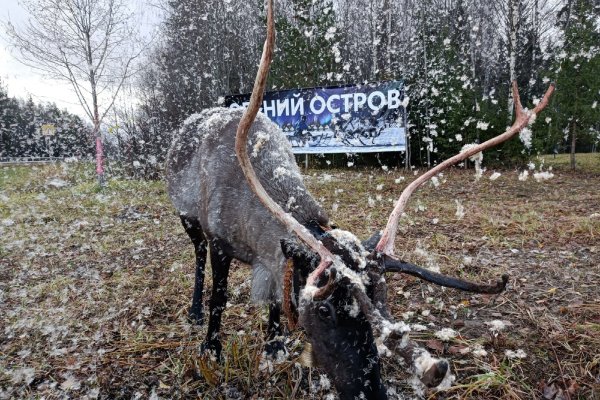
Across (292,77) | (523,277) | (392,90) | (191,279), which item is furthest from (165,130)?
(523,277)

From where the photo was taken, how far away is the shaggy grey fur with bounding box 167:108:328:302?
7.98 feet

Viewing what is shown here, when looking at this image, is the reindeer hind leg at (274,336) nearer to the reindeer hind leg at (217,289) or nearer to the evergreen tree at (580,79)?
the reindeer hind leg at (217,289)

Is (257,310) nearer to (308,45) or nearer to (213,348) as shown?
(213,348)

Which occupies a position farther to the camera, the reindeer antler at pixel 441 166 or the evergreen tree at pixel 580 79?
the evergreen tree at pixel 580 79

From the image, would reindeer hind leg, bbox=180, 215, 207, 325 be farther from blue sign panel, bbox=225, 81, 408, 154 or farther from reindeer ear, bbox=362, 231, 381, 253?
blue sign panel, bbox=225, 81, 408, 154

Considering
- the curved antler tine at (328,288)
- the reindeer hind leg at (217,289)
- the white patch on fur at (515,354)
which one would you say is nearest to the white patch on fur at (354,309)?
the curved antler tine at (328,288)

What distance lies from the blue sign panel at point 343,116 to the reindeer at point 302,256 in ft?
29.8

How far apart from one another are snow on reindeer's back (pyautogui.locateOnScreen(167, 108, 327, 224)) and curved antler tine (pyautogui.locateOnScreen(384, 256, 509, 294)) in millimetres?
617

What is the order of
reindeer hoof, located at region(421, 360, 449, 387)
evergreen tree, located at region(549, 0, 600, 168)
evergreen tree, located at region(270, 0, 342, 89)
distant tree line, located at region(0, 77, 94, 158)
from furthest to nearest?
distant tree line, located at region(0, 77, 94, 158)
evergreen tree, located at region(270, 0, 342, 89)
evergreen tree, located at region(549, 0, 600, 168)
reindeer hoof, located at region(421, 360, 449, 387)

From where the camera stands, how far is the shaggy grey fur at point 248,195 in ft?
7.98

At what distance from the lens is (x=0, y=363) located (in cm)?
308

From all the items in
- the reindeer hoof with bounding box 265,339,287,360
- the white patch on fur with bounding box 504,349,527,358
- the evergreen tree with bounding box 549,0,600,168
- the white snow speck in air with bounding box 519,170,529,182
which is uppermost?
the evergreen tree with bounding box 549,0,600,168

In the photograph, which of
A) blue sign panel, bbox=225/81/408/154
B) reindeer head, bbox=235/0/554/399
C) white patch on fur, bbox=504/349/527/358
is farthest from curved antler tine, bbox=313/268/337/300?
blue sign panel, bbox=225/81/408/154

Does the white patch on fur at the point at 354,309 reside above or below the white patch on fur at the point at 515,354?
above
